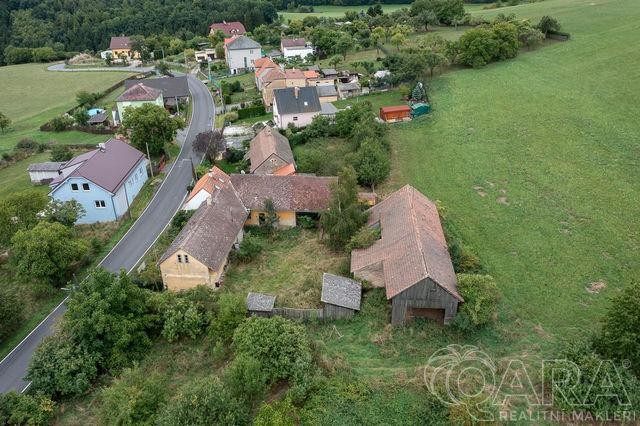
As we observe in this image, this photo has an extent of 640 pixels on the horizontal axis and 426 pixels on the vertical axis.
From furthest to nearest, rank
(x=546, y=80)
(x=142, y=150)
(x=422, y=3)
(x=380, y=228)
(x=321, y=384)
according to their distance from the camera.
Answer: (x=422, y=3)
(x=546, y=80)
(x=142, y=150)
(x=380, y=228)
(x=321, y=384)

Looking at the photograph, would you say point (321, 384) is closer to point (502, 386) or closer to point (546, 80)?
point (502, 386)

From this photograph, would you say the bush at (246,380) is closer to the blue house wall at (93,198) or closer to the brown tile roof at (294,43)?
the blue house wall at (93,198)

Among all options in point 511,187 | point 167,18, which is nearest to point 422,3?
point 167,18

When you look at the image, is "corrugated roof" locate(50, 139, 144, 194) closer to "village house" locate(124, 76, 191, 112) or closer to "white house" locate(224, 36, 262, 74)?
"village house" locate(124, 76, 191, 112)

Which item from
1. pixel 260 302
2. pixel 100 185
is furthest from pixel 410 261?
pixel 100 185

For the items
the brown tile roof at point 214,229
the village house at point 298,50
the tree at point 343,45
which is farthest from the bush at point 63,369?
the village house at point 298,50

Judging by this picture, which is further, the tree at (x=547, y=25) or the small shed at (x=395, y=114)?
the tree at (x=547, y=25)

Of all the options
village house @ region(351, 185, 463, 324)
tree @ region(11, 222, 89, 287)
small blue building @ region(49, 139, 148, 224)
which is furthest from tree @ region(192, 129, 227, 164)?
village house @ region(351, 185, 463, 324)

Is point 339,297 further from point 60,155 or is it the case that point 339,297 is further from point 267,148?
point 60,155
